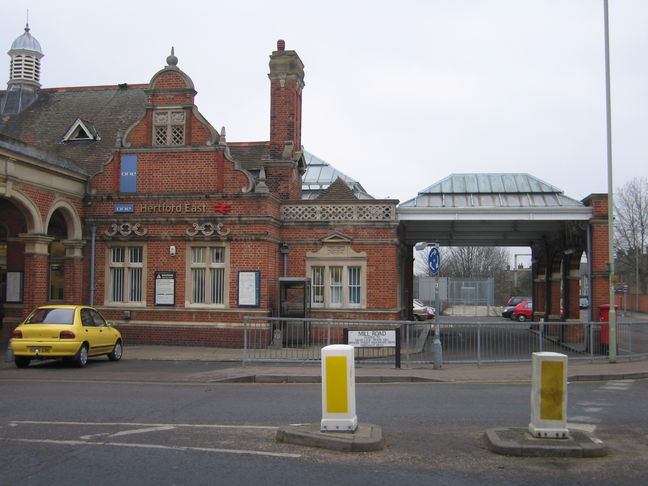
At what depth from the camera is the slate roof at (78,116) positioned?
26.1m

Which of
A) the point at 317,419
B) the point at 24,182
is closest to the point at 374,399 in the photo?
the point at 317,419

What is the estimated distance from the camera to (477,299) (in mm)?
49844

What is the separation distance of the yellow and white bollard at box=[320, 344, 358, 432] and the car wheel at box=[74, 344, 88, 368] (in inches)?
385

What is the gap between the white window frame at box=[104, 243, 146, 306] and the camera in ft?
72.7

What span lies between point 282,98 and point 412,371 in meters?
13.4

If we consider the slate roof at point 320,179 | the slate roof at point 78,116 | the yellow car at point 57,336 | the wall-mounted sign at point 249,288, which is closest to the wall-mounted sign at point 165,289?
the wall-mounted sign at point 249,288

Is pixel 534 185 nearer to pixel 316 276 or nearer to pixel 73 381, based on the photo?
pixel 316 276

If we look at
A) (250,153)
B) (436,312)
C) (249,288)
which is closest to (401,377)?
(436,312)

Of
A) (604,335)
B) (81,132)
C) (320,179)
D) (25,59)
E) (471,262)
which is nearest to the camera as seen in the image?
(604,335)

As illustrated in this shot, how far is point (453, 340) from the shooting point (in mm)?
19594

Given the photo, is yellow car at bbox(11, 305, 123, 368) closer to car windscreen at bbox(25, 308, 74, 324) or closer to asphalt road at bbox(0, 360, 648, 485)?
car windscreen at bbox(25, 308, 74, 324)

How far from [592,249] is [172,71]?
14634 millimetres

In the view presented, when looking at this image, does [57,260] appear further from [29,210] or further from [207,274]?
[207,274]

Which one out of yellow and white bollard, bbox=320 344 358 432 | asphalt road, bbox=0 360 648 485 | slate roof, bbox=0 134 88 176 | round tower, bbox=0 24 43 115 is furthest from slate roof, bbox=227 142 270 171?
yellow and white bollard, bbox=320 344 358 432
